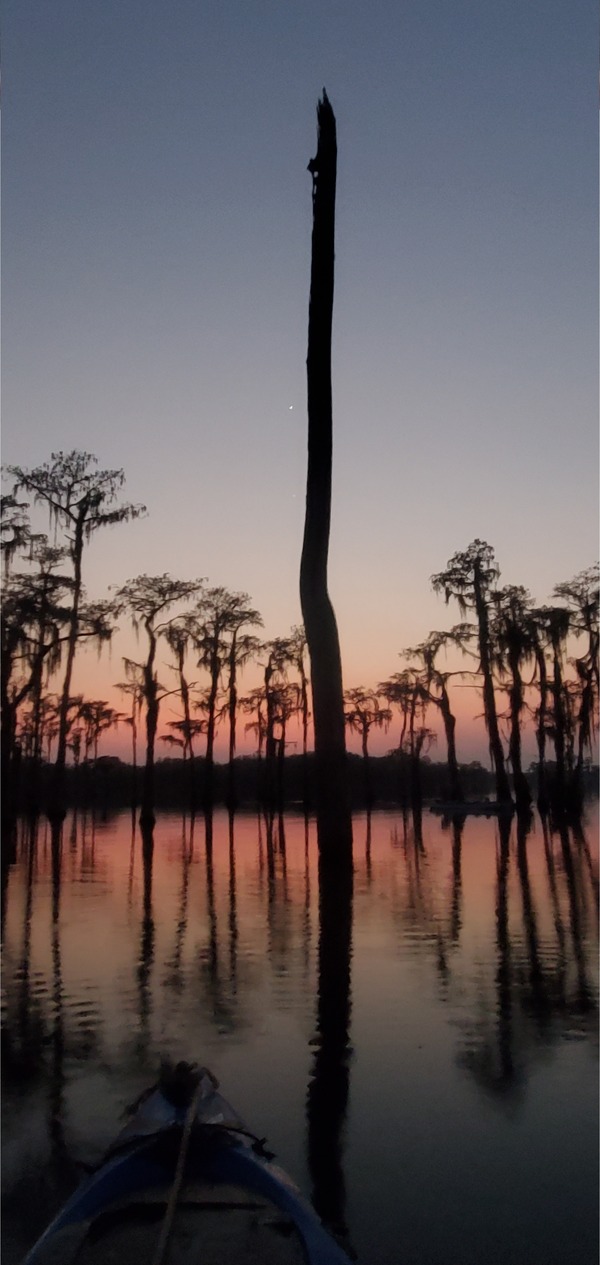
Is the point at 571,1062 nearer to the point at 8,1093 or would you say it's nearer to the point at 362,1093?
the point at 362,1093

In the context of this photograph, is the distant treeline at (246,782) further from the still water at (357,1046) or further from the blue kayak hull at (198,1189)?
the blue kayak hull at (198,1189)

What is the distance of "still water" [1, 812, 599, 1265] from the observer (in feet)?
12.0

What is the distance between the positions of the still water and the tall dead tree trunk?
145cm

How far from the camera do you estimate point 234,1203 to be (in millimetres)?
3152

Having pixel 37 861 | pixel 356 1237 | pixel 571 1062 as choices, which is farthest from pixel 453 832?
pixel 356 1237

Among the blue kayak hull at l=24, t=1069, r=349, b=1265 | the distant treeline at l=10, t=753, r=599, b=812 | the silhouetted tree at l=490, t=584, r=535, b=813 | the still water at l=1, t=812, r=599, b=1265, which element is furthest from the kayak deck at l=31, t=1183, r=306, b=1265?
the distant treeline at l=10, t=753, r=599, b=812

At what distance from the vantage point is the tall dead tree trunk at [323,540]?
37.3ft

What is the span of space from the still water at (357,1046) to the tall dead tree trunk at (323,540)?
4.76ft

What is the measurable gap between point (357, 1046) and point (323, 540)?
742 centimetres

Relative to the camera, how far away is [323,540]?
474 inches

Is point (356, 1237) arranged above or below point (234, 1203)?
below

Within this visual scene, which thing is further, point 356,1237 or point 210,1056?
point 210,1056

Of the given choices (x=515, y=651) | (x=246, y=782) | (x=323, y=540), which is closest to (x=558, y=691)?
(x=515, y=651)

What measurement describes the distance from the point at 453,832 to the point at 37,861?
14410 mm
